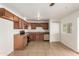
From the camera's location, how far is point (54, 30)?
11234 millimetres

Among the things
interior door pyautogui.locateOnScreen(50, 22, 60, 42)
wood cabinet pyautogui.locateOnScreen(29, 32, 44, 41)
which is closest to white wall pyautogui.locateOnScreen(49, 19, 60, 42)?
interior door pyautogui.locateOnScreen(50, 22, 60, 42)

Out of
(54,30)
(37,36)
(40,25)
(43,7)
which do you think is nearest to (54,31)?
(54,30)

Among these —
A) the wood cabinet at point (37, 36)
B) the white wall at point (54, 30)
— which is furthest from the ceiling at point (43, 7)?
the wood cabinet at point (37, 36)

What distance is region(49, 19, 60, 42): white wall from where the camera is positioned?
11234 mm

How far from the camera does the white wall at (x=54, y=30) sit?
11234mm

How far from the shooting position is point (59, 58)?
4.31ft

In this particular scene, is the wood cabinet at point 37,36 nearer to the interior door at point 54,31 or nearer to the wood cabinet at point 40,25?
the wood cabinet at point 40,25

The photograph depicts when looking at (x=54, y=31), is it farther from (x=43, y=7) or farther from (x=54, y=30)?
(x=43, y=7)

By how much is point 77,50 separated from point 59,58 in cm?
515

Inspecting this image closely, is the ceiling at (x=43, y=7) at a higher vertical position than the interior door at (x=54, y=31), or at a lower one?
higher

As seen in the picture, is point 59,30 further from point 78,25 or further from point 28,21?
point 78,25

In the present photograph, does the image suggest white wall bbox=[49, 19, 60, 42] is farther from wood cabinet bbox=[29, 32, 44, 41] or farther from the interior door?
wood cabinet bbox=[29, 32, 44, 41]

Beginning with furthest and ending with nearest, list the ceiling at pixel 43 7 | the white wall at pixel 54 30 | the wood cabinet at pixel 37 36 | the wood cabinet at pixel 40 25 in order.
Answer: the wood cabinet at pixel 40 25
the wood cabinet at pixel 37 36
the white wall at pixel 54 30
the ceiling at pixel 43 7

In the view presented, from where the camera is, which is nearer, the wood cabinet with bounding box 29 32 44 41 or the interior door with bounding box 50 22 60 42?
the interior door with bounding box 50 22 60 42
